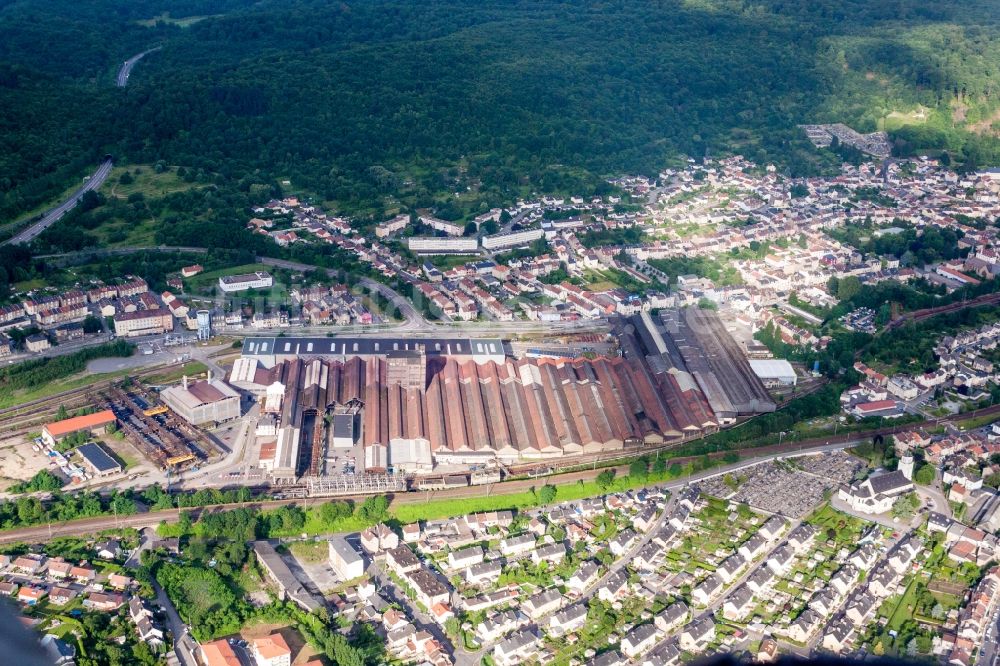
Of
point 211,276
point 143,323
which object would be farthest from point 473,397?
point 211,276

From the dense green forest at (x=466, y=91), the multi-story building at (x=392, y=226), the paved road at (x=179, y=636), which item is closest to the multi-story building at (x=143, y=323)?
the dense green forest at (x=466, y=91)

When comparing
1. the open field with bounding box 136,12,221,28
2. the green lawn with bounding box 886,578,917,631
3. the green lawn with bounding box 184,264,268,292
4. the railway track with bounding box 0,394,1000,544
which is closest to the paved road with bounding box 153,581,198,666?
the railway track with bounding box 0,394,1000,544

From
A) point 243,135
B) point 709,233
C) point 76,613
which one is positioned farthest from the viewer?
point 243,135

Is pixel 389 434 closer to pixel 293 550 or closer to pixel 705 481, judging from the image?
pixel 293 550

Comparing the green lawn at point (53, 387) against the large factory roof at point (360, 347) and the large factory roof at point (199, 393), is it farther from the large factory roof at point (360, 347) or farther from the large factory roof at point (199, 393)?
the large factory roof at point (360, 347)

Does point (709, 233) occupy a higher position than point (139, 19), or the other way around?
point (139, 19)

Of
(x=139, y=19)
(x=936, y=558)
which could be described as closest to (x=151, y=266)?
(x=936, y=558)
